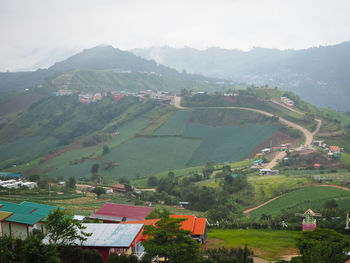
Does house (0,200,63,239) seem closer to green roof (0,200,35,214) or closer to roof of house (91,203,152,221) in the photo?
green roof (0,200,35,214)

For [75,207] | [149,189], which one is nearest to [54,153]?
[149,189]

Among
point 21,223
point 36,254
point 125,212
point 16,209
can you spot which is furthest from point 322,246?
point 125,212

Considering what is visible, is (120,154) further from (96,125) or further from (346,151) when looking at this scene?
(346,151)

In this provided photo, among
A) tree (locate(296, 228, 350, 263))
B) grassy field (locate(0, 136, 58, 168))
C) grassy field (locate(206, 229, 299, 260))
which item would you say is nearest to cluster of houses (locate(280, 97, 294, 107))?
grassy field (locate(0, 136, 58, 168))

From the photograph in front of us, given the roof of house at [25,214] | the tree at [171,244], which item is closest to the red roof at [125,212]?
the roof of house at [25,214]

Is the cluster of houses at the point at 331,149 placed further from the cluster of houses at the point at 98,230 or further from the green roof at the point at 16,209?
the green roof at the point at 16,209

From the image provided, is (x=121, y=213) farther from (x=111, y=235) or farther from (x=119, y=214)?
(x=111, y=235)
